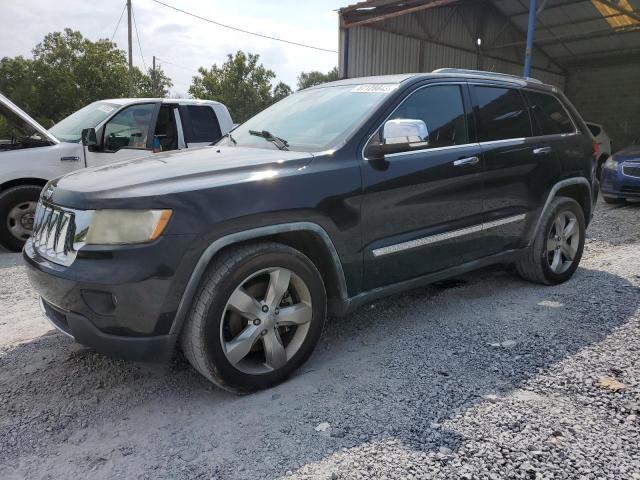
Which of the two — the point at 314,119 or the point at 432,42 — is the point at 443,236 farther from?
the point at 432,42

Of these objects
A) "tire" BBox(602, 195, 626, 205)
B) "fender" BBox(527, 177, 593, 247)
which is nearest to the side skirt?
"fender" BBox(527, 177, 593, 247)

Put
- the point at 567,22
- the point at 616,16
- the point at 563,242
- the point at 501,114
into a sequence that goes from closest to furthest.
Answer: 1. the point at 501,114
2. the point at 563,242
3. the point at 616,16
4. the point at 567,22

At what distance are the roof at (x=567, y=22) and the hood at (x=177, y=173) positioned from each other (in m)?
11.9

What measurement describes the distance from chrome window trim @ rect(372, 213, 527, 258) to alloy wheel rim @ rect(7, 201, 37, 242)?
15.4 ft

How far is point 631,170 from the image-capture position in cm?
891

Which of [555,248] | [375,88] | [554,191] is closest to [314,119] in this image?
[375,88]

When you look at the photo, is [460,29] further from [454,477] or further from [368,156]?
[454,477]

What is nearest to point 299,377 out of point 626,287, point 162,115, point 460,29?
point 626,287

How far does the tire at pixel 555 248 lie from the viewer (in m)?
4.37

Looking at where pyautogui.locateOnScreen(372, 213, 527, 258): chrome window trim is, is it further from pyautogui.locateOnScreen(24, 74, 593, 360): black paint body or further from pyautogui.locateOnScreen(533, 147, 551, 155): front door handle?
pyautogui.locateOnScreen(533, 147, 551, 155): front door handle

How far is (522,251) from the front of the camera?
4281mm

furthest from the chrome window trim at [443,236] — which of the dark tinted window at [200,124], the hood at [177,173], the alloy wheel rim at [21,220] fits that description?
the alloy wheel rim at [21,220]

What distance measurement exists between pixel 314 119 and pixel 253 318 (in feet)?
4.98

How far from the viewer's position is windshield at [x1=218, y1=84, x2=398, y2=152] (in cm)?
324
